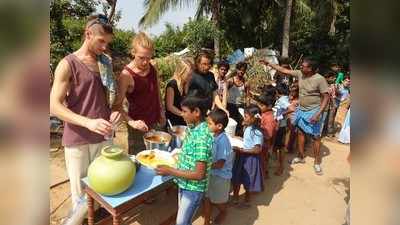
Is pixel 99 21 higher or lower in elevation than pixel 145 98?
higher

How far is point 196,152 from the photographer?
89.7 inches

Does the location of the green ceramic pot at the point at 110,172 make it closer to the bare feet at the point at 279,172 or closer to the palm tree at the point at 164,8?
the bare feet at the point at 279,172

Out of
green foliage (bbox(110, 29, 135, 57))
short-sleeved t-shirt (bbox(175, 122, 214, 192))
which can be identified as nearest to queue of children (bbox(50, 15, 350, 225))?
short-sleeved t-shirt (bbox(175, 122, 214, 192))

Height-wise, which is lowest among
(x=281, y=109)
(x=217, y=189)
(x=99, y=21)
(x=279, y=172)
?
(x=279, y=172)

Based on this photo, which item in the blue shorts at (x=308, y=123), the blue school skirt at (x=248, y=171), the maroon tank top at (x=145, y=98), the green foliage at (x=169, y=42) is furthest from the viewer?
the green foliage at (x=169, y=42)

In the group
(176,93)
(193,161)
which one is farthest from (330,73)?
(193,161)

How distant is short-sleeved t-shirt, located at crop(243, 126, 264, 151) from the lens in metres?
3.28

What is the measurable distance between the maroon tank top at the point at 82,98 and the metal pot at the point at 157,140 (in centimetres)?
41

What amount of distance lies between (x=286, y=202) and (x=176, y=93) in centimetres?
167

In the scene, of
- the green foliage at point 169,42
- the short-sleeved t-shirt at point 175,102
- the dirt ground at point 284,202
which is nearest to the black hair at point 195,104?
the short-sleeved t-shirt at point 175,102

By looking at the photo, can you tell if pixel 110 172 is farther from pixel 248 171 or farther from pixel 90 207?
pixel 248 171

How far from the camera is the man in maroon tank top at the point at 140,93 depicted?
2732mm
